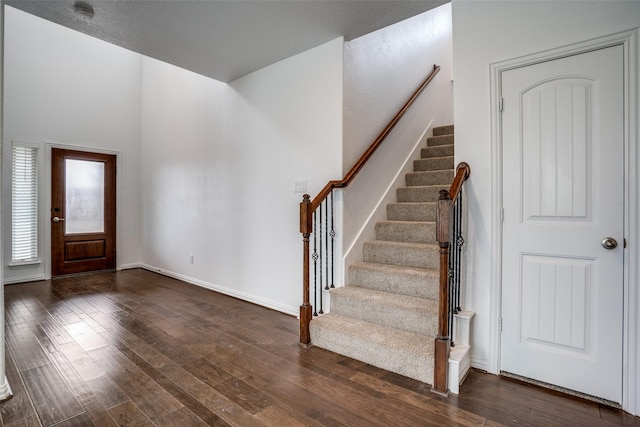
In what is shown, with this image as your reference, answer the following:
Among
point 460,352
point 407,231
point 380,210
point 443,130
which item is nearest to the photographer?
point 460,352

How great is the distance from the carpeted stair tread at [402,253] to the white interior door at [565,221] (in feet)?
2.15

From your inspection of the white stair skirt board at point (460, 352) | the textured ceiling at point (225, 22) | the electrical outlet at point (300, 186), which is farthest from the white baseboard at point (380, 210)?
the textured ceiling at point (225, 22)

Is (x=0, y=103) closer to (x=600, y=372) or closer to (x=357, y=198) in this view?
(x=357, y=198)

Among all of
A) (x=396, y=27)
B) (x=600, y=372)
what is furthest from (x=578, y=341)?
(x=396, y=27)

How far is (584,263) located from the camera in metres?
1.93

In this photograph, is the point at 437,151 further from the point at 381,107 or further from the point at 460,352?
the point at 460,352

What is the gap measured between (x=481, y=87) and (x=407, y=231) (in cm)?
138

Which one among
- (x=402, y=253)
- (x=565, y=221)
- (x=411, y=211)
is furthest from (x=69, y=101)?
(x=565, y=221)

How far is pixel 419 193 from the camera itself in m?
3.55

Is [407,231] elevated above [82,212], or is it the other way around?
[82,212]

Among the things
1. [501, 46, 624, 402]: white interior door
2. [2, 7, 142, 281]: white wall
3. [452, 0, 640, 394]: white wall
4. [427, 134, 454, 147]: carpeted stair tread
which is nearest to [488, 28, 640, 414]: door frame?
[501, 46, 624, 402]: white interior door

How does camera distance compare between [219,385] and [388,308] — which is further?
[388,308]

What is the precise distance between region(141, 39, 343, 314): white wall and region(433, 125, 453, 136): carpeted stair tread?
7.01ft

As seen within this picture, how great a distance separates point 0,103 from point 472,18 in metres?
2.98
